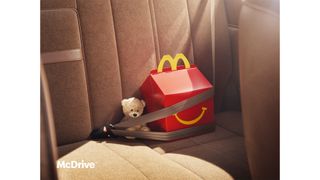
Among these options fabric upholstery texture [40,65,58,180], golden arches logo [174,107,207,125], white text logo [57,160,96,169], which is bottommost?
white text logo [57,160,96,169]

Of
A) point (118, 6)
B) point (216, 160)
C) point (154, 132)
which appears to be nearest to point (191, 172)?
point (216, 160)

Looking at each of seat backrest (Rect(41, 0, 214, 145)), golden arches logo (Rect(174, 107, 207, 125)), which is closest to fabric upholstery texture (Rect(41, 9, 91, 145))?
seat backrest (Rect(41, 0, 214, 145))

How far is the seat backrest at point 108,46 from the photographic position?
0.98 metres

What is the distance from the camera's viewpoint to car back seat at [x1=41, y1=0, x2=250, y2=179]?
35.3 inches

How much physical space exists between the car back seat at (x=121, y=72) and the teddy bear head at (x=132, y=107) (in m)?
0.02

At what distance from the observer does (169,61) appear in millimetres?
1104

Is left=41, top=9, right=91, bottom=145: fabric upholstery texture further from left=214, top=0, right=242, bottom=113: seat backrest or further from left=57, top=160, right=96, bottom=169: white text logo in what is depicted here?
left=214, top=0, right=242, bottom=113: seat backrest

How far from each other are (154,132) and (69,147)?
202mm

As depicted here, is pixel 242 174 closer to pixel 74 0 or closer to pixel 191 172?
pixel 191 172

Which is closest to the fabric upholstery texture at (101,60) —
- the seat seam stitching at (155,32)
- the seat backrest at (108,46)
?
the seat backrest at (108,46)

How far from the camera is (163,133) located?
40.6 inches
